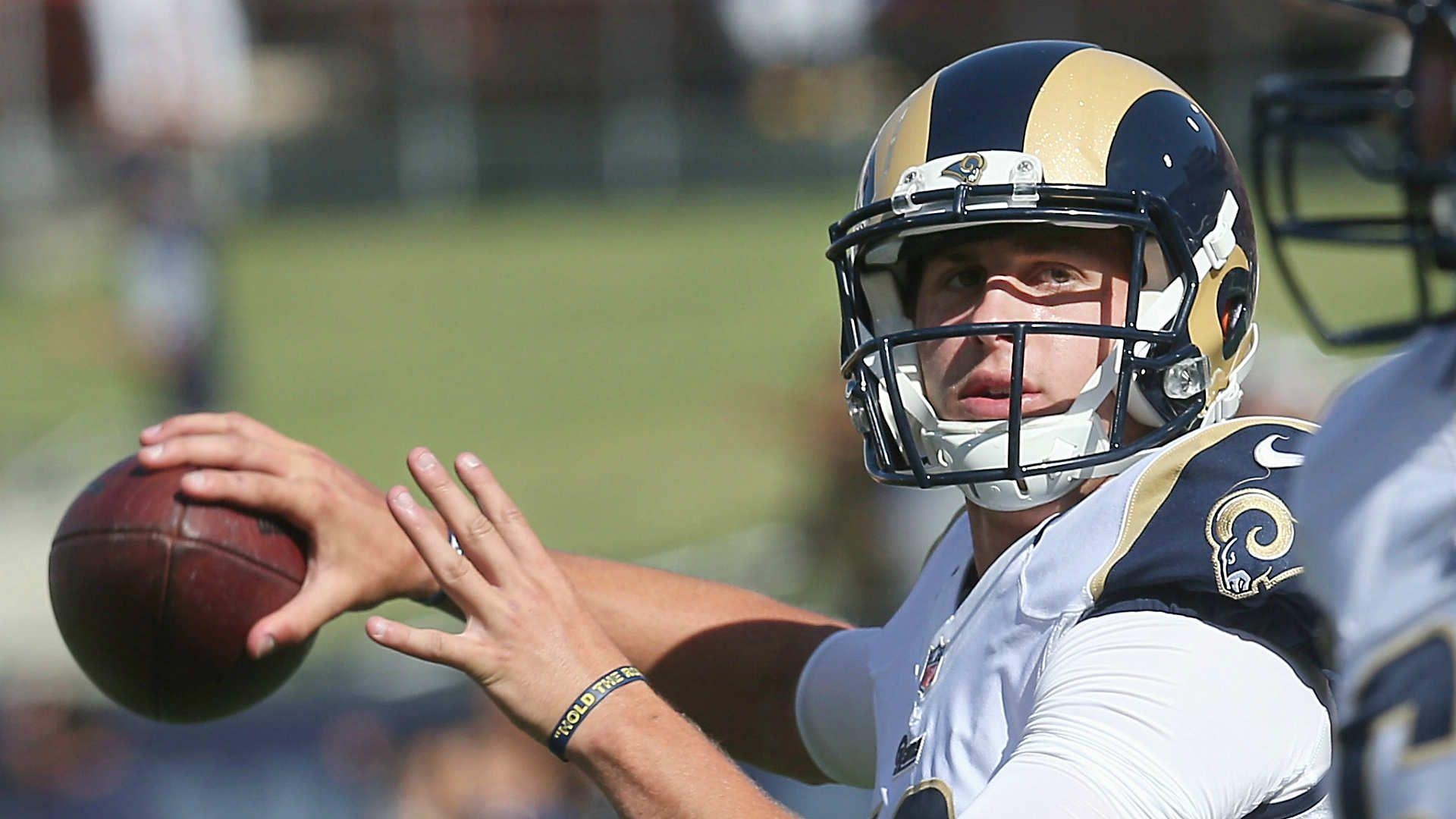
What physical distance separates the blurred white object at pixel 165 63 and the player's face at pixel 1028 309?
8730 millimetres

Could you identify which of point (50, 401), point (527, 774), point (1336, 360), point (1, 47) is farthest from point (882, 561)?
point (1, 47)

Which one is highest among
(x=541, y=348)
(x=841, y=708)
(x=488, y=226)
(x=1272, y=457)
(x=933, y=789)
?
(x=1272, y=457)

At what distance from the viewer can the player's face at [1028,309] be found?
2.02 meters

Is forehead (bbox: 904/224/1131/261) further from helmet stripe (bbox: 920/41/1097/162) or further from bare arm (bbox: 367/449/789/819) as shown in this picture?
bare arm (bbox: 367/449/789/819)

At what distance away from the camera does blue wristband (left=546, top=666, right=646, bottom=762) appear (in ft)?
6.20

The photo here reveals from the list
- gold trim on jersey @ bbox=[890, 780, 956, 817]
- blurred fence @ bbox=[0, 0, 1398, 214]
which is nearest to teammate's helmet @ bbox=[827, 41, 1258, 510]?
gold trim on jersey @ bbox=[890, 780, 956, 817]

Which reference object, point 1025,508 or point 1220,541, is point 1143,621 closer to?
point 1220,541

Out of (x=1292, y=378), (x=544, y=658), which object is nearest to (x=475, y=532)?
(x=544, y=658)

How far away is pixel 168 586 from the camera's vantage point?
231cm

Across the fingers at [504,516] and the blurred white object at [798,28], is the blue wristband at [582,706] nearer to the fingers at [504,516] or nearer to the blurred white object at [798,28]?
the fingers at [504,516]

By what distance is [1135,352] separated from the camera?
2.01 metres

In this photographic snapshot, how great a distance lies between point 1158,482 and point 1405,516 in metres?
0.58

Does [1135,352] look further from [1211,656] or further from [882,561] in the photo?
[882,561]

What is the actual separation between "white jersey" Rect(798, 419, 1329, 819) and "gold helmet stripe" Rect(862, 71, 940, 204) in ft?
1.44
